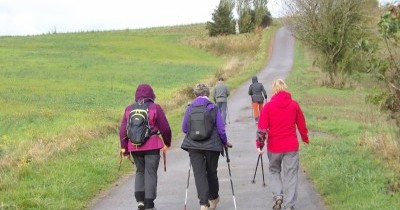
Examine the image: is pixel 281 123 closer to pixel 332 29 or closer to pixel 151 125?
pixel 151 125

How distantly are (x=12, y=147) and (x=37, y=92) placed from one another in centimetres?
1792

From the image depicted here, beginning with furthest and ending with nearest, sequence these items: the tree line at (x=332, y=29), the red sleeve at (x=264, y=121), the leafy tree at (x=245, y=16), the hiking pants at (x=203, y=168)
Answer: the leafy tree at (x=245, y=16) → the tree line at (x=332, y=29) → the red sleeve at (x=264, y=121) → the hiking pants at (x=203, y=168)

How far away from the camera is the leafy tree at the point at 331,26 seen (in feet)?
124

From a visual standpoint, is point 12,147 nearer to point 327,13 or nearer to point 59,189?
point 59,189

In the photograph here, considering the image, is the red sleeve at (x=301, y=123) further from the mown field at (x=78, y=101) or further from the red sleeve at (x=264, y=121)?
the mown field at (x=78, y=101)

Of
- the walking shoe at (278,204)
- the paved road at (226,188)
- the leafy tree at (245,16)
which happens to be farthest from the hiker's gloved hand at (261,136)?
the leafy tree at (245,16)

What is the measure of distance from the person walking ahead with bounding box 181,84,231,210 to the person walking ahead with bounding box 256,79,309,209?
0.71 meters

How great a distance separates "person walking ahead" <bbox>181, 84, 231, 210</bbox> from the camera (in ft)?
29.0

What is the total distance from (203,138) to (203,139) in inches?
1.4

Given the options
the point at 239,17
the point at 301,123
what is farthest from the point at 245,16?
the point at 301,123

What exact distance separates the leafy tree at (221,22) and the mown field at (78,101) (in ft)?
13.7

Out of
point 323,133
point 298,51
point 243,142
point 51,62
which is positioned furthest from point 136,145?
point 298,51

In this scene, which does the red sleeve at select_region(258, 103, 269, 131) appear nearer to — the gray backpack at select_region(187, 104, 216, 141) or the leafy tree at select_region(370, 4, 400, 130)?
the gray backpack at select_region(187, 104, 216, 141)

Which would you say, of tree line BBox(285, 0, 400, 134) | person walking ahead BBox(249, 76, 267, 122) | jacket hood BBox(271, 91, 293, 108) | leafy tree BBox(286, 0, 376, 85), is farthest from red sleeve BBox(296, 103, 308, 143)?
leafy tree BBox(286, 0, 376, 85)
